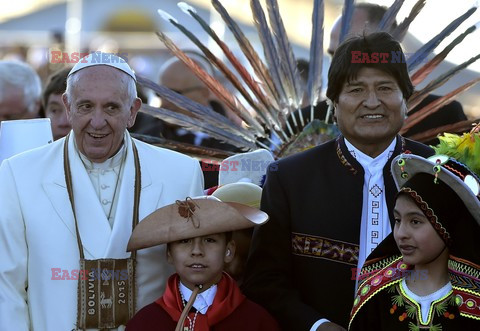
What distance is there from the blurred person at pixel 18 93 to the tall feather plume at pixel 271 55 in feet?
6.15

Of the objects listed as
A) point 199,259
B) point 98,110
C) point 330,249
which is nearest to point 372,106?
point 330,249

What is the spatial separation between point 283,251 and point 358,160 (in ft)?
1.51

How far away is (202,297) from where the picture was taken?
13.5 ft

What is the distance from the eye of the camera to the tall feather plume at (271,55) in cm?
525

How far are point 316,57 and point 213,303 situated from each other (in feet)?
5.57

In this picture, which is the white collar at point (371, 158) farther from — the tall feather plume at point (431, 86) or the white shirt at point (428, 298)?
the tall feather plume at point (431, 86)

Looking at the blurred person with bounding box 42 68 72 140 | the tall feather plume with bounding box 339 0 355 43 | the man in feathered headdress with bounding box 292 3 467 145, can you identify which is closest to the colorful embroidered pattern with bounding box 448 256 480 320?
the man in feathered headdress with bounding box 292 3 467 145

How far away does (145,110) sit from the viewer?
5172mm

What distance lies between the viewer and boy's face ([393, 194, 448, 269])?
3801 mm

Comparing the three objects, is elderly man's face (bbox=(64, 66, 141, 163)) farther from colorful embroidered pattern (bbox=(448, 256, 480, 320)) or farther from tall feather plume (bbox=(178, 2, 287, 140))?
colorful embroidered pattern (bbox=(448, 256, 480, 320))

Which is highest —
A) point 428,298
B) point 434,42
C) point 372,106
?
point 434,42

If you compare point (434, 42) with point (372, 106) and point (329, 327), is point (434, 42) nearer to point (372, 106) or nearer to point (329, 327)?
point (372, 106)

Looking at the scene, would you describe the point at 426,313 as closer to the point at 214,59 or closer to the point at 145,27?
the point at 214,59

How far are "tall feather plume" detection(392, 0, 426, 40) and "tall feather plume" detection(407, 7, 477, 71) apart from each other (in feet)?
0.39
